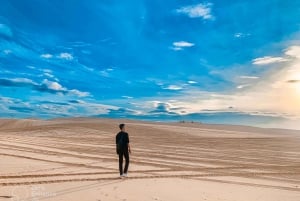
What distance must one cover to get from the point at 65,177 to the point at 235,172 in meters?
7.24

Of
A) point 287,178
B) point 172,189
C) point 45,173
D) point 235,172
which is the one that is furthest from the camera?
point 235,172

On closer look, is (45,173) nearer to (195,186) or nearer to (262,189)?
(195,186)

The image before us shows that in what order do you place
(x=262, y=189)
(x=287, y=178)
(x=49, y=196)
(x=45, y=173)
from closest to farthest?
(x=49, y=196), (x=262, y=189), (x=45, y=173), (x=287, y=178)

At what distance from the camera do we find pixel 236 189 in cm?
1334

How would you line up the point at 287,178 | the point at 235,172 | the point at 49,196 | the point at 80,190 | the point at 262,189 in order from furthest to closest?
the point at 235,172
the point at 287,178
the point at 262,189
the point at 80,190
the point at 49,196

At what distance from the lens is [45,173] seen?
15383 millimetres

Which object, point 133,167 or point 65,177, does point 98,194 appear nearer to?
point 65,177

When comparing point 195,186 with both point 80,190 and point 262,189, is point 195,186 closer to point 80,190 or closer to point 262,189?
point 262,189

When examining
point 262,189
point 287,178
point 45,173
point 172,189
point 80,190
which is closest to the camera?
point 80,190

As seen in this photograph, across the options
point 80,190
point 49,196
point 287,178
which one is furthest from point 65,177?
point 287,178

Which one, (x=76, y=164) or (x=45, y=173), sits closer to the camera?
(x=45, y=173)

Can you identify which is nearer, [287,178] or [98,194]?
[98,194]

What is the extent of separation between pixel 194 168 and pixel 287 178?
3.89 meters

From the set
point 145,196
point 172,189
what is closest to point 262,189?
point 172,189
